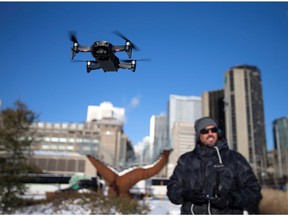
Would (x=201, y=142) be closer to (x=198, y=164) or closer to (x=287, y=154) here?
(x=198, y=164)

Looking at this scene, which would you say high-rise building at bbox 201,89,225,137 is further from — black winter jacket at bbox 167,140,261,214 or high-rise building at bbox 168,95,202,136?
black winter jacket at bbox 167,140,261,214

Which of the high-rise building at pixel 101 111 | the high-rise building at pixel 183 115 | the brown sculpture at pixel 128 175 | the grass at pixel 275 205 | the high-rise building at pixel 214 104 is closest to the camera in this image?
the high-rise building at pixel 101 111

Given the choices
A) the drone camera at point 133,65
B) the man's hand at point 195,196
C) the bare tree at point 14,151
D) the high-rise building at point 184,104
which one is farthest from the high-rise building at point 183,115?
the bare tree at point 14,151

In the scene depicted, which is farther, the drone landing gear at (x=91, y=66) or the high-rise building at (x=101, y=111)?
the high-rise building at (x=101, y=111)

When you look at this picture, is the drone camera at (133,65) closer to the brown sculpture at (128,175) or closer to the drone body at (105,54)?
the drone body at (105,54)

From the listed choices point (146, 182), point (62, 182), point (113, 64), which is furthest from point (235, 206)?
point (62, 182)
